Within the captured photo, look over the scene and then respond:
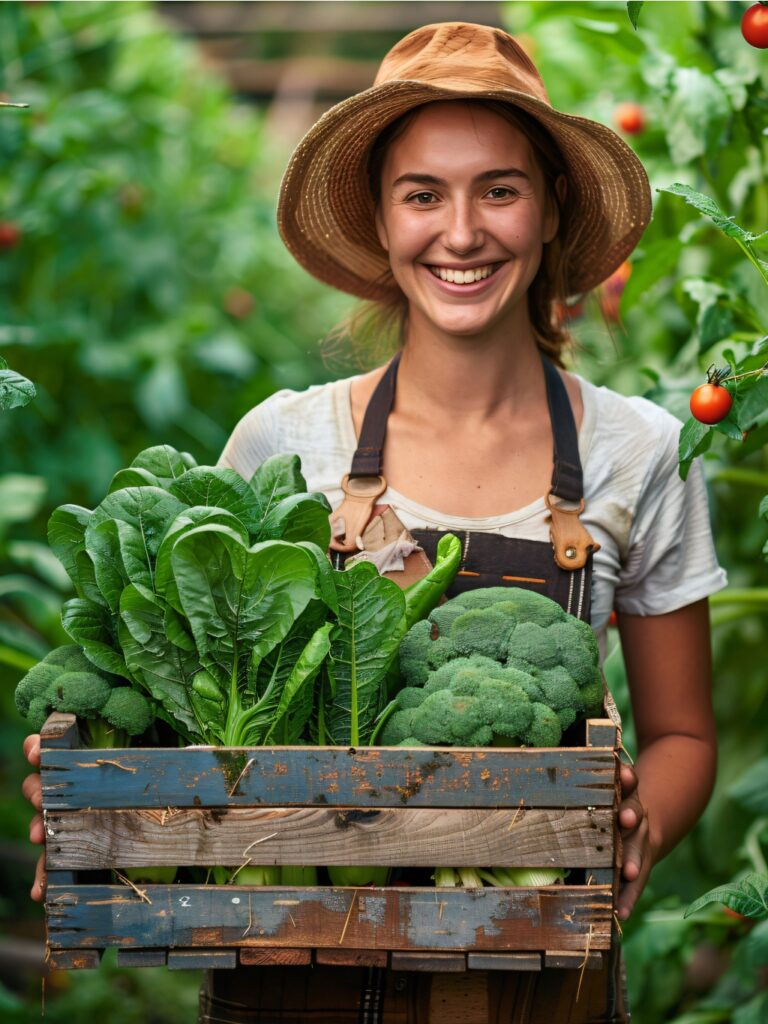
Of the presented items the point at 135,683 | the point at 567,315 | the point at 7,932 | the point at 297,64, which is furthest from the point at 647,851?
the point at 297,64

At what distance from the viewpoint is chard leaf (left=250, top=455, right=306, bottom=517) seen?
6.66ft

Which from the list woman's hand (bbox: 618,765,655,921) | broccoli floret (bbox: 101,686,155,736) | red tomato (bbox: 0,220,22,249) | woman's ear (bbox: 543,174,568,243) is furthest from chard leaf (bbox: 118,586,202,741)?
red tomato (bbox: 0,220,22,249)

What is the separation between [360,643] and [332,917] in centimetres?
37

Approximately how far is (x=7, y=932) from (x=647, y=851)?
3530mm

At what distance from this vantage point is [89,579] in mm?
1946

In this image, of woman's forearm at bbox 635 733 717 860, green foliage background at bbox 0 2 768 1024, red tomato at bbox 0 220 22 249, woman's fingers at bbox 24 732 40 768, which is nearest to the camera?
woman's fingers at bbox 24 732 40 768

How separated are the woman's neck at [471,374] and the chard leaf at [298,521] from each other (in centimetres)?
56

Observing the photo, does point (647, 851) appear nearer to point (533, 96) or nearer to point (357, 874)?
point (357, 874)

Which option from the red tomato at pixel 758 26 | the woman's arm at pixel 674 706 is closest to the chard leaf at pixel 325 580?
the woman's arm at pixel 674 706

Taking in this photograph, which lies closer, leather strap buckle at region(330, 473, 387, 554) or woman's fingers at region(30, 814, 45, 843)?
woman's fingers at region(30, 814, 45, 843)

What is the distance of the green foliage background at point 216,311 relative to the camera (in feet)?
9.98

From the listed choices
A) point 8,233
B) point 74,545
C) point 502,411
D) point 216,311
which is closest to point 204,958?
point 74,545

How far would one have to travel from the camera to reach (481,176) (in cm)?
226

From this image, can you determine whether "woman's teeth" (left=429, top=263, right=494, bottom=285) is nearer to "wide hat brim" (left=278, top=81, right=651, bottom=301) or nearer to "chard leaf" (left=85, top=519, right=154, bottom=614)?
"wide hat brim" (left=278, top=81, right=651, bottom=301)
